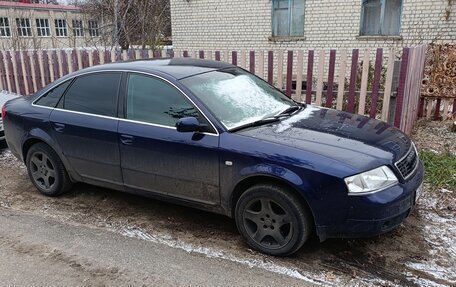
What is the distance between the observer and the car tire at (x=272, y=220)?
313cm

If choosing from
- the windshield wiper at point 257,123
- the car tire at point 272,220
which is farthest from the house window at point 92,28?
the car tire at point 272,220

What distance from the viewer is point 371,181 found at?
2969 mm

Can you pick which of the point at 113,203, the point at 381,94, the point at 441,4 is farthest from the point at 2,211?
the point at 441,4

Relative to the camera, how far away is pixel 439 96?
750 centimetres

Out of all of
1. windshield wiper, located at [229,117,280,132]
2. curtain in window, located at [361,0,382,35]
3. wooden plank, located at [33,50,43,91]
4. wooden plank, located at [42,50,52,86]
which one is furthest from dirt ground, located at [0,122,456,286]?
curtain in window, located at [361,0,382,35]

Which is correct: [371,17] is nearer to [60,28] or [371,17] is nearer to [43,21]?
[43,21]

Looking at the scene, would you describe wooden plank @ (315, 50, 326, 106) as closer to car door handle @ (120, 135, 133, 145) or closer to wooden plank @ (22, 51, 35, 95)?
car door handle @ (120, 135, 133, 145)

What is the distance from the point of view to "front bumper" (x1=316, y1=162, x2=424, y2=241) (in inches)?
115

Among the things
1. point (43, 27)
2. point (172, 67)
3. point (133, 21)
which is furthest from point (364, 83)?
point (43, 27)

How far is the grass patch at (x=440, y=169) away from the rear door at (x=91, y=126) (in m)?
3.65

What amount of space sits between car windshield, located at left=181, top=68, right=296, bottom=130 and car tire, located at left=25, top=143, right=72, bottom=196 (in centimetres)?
194

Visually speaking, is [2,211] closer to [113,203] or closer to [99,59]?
[113,203]

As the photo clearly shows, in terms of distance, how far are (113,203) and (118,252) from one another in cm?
117

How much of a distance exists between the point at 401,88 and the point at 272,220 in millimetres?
3346
